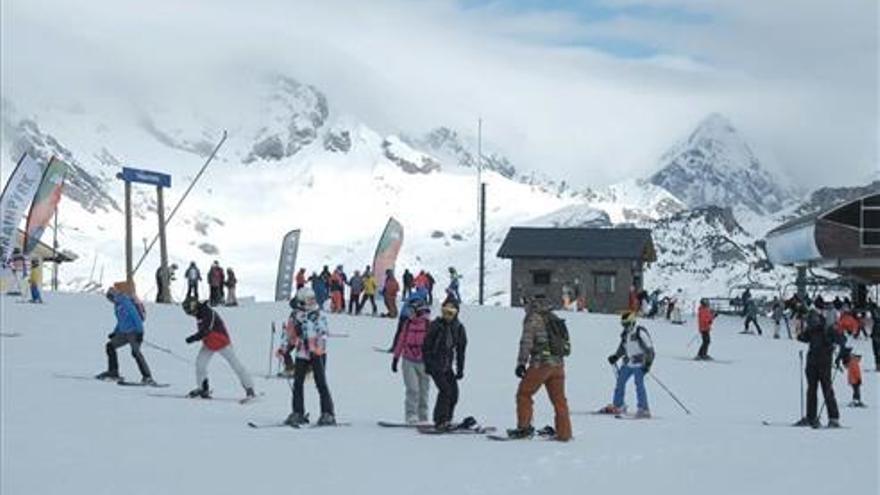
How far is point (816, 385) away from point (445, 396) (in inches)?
194

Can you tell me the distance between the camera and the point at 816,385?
53.2 ft

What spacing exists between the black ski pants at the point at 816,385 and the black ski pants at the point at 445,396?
4.66 meters

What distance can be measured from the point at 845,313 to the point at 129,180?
19.4 m

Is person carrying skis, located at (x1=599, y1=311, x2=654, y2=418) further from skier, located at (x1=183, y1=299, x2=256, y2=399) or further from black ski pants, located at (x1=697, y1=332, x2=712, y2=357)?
black ski pants, located at (x1=697, y1=332, x2=712, y2=357)

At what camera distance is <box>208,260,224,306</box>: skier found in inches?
1476

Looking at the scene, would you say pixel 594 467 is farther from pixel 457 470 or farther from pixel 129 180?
pixel 129 180

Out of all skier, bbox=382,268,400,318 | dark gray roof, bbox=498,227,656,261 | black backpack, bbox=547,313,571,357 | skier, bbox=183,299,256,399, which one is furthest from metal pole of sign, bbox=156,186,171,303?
dark gray roof, bbox=498,227,656,261

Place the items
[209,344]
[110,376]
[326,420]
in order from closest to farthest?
[326,420] < [209,344] < [110,376]

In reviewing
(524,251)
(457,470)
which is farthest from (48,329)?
(524,251)

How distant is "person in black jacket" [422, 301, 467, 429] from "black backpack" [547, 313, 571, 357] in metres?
1.28

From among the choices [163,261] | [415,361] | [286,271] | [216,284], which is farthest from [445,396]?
[286,271]

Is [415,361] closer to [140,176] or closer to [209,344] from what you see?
[209,344]

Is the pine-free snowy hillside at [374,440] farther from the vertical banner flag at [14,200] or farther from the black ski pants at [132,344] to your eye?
the vertical banner flag at [14,200]

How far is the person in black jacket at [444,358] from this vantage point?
1463 centimetres
